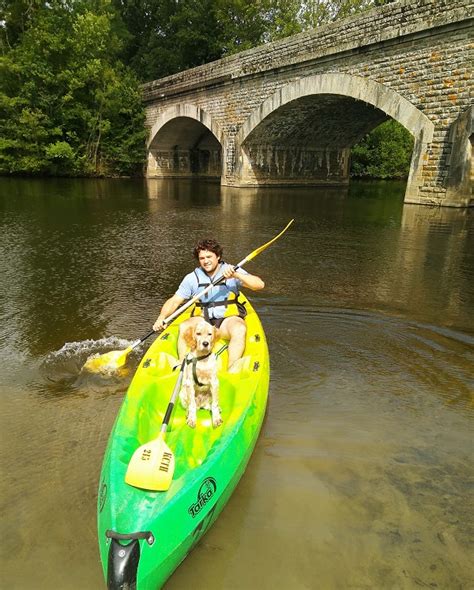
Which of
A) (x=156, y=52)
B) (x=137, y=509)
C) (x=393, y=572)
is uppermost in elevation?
(x=156, y=52)

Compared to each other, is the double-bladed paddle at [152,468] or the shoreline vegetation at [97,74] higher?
the shoreline vegetation at [97,74]

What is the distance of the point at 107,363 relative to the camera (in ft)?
13.1

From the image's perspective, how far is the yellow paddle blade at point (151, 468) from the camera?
2.06 metres

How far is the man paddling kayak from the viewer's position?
3746mm

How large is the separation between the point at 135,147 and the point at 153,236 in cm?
2121

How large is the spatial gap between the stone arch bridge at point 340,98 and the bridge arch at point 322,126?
4 centimetres

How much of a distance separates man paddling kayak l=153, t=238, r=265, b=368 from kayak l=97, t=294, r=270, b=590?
1.41 feet

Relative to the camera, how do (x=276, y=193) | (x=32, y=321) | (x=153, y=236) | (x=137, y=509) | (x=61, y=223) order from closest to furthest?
(x=137, y=509)
(x=32, y=321)
(x=153, y=236)
(x=61, y=223)
(x=276, y=193)

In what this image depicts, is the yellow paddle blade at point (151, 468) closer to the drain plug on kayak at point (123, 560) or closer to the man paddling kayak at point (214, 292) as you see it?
the drain plug on kayak at point (123, 560)

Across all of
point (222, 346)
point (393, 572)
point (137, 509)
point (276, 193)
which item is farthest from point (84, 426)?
point (276, 193)

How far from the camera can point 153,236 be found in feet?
32.9

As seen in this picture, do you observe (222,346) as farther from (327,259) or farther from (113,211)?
(113,211)

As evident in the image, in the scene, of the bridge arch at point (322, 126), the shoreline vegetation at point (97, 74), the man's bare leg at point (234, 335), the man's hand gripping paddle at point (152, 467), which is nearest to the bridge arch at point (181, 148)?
the shoreline vegetation at point (97, 74)

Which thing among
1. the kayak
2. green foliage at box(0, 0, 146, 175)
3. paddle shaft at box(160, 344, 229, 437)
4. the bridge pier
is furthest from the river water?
green foliage at box(0, 0, 146, 175)
